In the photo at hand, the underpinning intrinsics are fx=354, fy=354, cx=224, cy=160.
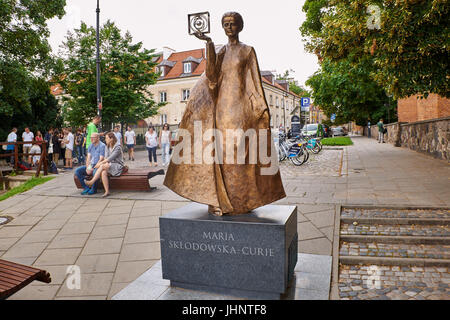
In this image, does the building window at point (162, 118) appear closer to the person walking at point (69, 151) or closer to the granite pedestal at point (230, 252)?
the person walking at point (69, 151)

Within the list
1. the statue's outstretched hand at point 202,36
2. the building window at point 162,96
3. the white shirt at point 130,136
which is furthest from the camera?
the building window at point 162,96

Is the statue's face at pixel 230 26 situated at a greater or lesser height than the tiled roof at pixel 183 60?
lesser

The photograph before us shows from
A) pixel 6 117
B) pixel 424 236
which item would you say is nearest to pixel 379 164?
pixel 424 236

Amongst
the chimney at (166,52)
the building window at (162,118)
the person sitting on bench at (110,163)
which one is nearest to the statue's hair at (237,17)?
the person sitting on bench at (110,163)

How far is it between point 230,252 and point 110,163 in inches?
238

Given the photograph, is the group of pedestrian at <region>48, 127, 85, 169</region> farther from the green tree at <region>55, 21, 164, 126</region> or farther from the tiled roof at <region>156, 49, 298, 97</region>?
the tiled roof at <region>156, 49, 298, 97</region>

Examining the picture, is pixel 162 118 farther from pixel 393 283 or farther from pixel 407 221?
pixel 393 283

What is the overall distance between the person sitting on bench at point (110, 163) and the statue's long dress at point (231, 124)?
5237mm

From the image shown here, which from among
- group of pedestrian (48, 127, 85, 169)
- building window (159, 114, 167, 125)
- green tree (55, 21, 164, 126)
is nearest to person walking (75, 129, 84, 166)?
group of pedestrian (48, 127, 85, 169)

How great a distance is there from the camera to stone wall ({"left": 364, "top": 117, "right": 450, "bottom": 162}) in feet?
43.4

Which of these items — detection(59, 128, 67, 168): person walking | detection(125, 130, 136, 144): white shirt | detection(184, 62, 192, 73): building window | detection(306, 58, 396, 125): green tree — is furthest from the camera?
detection(184, 62, 192, 73): building window

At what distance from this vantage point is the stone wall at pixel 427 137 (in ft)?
43.4

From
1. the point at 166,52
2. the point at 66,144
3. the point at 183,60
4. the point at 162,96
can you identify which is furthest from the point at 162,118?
the point at 66,144

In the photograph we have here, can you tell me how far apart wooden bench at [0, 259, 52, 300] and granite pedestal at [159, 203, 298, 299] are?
3.74 feet
